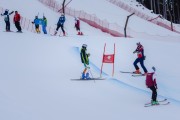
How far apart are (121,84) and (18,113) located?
221 inches

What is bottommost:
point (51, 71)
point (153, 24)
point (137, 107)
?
point (137, 107)

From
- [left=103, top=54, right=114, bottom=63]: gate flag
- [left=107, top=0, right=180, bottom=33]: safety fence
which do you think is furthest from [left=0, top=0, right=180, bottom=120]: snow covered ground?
[left=107, top=0, right=180, bottom=33]: safety fence

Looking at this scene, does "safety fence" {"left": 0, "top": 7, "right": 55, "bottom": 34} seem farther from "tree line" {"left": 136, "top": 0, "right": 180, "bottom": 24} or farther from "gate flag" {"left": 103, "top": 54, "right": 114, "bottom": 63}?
"tree line" {"left": 136, "top": 0, "right": 180, "bottom": 24}

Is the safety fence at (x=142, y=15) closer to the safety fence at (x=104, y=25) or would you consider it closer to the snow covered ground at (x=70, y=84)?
the safety fence at (x=104, y=25)

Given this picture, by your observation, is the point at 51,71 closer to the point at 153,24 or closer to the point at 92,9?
the point at 92,9

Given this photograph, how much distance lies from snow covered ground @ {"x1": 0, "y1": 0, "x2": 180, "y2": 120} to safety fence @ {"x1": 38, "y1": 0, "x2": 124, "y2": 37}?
378 inches

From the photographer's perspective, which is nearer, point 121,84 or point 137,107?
point 137,107

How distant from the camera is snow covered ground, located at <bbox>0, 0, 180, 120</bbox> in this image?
34.9 feet

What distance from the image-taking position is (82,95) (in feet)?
40.8

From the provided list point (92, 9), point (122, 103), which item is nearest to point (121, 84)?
point (122, 103)

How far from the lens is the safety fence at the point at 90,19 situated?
3269cm

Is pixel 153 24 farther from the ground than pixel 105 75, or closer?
farther from the ground

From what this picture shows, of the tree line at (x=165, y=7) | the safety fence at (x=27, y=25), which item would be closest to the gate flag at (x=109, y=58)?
the safety fence at (x=27, y=25)

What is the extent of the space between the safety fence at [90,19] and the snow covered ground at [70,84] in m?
9.60
